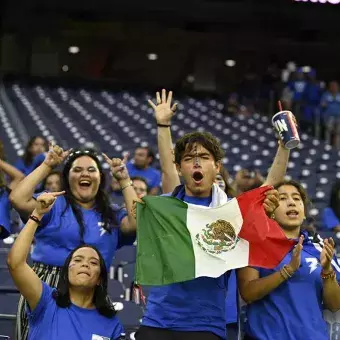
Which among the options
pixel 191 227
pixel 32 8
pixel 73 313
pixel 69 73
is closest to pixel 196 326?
pixel 191 227

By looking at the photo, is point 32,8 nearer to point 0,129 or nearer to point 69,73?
point 69,73

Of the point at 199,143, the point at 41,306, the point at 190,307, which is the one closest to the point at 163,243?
the point at 190,307

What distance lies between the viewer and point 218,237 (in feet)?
11.5

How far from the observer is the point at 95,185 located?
4332mm

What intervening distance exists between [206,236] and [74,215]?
3.23 feet

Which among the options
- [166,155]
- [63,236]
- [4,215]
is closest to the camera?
[166,155]

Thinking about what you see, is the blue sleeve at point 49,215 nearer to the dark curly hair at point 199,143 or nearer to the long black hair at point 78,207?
the long black hair at point 78,207

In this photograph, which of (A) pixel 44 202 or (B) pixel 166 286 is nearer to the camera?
(B) pixel 166 286

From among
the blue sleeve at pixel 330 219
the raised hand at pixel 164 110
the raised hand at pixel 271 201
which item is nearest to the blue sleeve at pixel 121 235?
the raised hand at pixel 164 110

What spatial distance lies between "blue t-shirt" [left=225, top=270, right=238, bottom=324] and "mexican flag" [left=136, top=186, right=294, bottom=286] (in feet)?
1.73

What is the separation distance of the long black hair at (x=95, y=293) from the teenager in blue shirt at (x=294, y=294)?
2.17ft

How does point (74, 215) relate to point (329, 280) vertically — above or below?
above

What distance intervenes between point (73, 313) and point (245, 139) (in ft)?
35.5

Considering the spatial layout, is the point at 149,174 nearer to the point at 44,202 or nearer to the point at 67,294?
the point at 67,294
